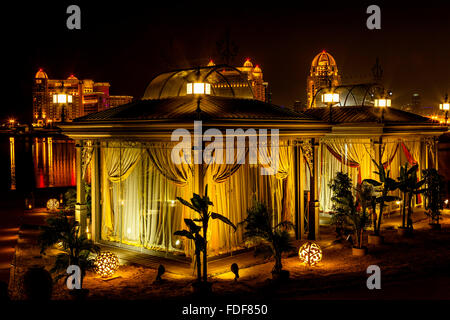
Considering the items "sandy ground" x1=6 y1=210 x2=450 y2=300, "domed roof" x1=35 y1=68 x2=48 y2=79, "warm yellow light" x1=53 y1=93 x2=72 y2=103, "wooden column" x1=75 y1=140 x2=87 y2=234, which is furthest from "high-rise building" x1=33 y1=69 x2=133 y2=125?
"sandy ground" x1=6 y1=210 x2=450 y2=300

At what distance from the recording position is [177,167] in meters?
9.00

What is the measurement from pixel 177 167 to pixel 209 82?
87.2 inches

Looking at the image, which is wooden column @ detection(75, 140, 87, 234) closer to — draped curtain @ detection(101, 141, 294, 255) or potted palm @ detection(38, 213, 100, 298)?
draped curtain @ detection(101, 141, 294, 255)

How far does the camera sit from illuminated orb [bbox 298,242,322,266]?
8766 millimetres

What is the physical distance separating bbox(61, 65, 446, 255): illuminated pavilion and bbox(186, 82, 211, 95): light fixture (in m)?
0.04

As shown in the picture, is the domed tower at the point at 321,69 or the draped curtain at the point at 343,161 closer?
the draped curtain at the point at 343,161

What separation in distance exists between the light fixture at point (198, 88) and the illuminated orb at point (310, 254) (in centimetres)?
360

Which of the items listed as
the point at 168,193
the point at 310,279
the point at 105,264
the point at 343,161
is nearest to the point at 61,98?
the point at 168,193

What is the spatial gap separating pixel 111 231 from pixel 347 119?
746 centimetres

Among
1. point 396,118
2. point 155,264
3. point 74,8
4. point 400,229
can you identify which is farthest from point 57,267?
point 396,118

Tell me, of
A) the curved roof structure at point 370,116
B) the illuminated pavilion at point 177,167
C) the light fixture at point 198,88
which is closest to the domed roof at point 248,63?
the curved roof structure at point 370,116

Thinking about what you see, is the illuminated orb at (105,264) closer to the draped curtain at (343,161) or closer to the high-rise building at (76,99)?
the draped curtain at (343,161)

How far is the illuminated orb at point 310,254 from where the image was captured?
8.77 m
